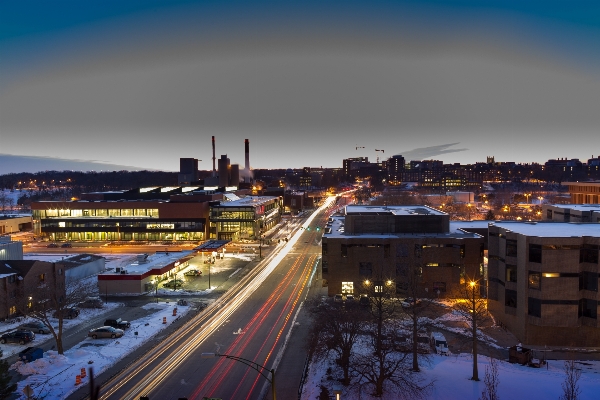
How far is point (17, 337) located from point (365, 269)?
29764mm

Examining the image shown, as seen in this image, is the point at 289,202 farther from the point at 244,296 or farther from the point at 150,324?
the point at 150,324

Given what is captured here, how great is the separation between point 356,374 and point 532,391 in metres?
9.08

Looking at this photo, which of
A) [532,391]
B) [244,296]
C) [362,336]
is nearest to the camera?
[532,391]

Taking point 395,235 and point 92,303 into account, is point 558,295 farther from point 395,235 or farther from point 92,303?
point 92,303

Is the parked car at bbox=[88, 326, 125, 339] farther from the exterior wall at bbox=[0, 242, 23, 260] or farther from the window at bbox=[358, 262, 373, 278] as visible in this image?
the window at bbox=[358, 262, 373, 278]

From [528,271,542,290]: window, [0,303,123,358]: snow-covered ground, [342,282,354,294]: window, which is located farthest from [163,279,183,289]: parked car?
[528,271,542,290]: window

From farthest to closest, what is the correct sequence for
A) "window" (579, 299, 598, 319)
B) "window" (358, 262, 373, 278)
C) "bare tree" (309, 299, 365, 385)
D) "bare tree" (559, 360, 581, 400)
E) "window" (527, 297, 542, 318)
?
"window" (358, 262, 373, 278), "window" (527, 297, 542, 318), "window" (579, 299, 598, 319), "bare tree" (309, 299, 365, 385), "bare tree" (559, 360, 581, 400)

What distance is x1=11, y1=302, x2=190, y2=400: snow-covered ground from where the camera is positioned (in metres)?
23.9

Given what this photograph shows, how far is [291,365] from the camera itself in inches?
1061

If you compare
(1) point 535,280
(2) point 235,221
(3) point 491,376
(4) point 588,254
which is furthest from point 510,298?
(2) point 235,221

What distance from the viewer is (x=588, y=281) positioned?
101ft

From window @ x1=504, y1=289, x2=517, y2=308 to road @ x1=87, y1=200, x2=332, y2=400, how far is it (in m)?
16.8

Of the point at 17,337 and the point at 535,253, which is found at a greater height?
the point at 535,253

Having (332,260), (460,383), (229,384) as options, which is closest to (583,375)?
(460,383)
